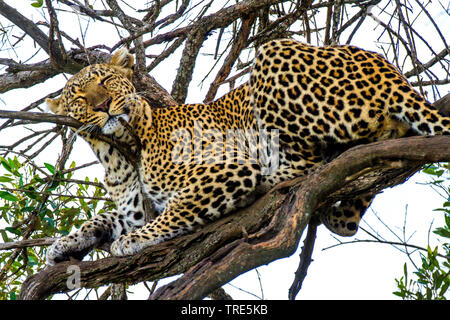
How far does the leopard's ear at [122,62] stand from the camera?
615 centimetres

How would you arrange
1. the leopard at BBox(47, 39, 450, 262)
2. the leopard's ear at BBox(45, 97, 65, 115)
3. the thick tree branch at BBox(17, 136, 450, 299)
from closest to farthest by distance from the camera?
the thick tree branch at BBox(17, 136, 450, 299) < the leopard at BBox(47, 39, 450, 262) < the leopard's ear at BBox(45, 97, 65, 115)

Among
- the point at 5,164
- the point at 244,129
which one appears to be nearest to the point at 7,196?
the point at 5,164

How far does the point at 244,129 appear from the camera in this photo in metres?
5.45

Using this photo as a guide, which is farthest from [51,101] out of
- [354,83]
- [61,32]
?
[354,83]

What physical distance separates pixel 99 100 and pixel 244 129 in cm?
137

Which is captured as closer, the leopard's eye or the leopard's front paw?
the leopard's front paw

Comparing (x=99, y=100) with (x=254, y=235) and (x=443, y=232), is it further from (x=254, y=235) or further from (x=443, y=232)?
(x=443, y=232)

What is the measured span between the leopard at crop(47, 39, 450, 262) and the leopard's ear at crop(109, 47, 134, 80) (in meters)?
0.15

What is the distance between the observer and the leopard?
4680 millimetres

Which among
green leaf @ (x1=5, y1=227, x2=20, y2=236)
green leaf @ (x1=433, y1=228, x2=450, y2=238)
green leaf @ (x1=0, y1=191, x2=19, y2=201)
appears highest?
green leaf @ (x1=0, y1=191, x2=19, y2=201)

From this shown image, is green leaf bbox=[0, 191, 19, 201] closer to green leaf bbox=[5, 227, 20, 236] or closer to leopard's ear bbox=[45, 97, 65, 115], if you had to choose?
green leaf bbox=[5, 227, 20, 236]

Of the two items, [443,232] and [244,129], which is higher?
[244,129]

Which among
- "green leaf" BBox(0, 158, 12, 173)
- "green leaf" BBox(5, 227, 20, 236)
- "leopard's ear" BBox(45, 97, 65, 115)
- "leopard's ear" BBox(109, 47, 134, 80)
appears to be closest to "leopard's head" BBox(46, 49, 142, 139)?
"leopard's ear" BBox(45, 97, 65, 115)

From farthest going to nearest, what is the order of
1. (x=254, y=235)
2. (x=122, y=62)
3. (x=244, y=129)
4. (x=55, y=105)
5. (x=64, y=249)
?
(x=122, y=62), (x=55, y=105), (x=244, y=129), (x=64, y=249), (x=254, y=235)
